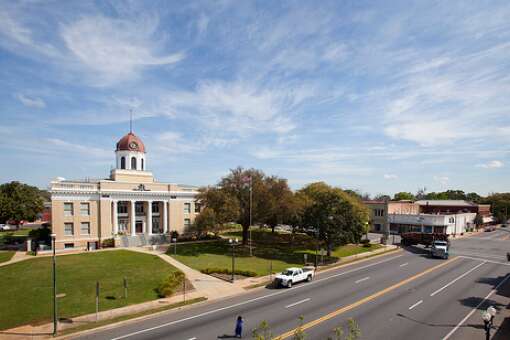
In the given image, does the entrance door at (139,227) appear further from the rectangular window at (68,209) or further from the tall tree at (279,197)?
the tall tree at (279,197)

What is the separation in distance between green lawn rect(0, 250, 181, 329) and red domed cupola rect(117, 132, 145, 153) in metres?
22.5

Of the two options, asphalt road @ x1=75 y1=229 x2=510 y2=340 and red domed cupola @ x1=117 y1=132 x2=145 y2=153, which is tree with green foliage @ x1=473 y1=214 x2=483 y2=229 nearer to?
asphalt road @ x1=75 y1=229 x2=510 y2=340

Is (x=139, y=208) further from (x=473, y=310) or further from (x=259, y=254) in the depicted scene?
(x=473, y=310)

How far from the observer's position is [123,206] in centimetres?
6025

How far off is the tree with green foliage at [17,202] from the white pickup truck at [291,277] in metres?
67.6

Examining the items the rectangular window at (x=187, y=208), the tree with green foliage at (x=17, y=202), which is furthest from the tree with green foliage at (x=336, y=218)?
the tree with green foliage at (x=17, y=202)

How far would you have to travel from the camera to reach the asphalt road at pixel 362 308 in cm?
2061

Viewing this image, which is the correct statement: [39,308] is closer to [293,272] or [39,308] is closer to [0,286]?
[0,286]

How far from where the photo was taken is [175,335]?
2012 cm

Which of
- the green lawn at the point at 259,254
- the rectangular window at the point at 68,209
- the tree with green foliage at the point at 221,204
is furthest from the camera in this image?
the rectangular window at the point at 68,209

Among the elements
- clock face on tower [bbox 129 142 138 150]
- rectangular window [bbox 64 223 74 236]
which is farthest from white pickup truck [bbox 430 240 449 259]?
rectangular window [bbox 64 223 74 236]

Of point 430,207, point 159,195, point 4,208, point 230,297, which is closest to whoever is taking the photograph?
point 230,297

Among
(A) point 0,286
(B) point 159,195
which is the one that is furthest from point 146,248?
(A) point 0,286

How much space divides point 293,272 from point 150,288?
13866 mm
